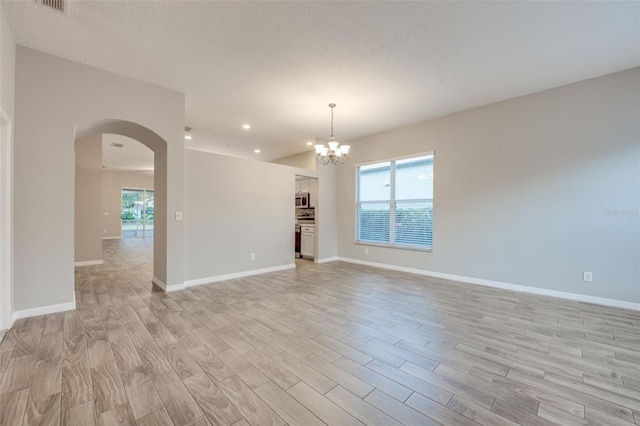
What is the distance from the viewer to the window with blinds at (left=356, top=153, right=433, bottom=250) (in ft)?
17.8

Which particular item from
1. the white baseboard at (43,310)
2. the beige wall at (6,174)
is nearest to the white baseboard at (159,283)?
the white baseboard at (43,310)

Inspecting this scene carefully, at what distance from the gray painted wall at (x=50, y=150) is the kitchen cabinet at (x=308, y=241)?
4.29 metres

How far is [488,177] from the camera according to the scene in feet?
14.9

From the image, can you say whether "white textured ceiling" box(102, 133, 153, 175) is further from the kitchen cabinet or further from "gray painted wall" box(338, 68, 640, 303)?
"gray painted wall" box(338, 68, 640, 303)

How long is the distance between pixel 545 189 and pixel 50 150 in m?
6.60

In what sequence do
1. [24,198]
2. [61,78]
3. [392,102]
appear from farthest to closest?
[392,102]
[61,78]
[24,198]

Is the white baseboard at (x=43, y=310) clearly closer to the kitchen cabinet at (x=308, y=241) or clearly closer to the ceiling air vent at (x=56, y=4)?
the ceiling air vent at (x=56, y=4)

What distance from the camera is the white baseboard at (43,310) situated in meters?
2.93

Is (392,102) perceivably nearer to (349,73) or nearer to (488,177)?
(349,73)

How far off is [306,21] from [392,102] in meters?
2.26

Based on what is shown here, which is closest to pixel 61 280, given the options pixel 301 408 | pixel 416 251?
pixel 301 408

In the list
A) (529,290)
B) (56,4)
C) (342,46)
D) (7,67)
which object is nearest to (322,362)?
(342,46)

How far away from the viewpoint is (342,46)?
293cm

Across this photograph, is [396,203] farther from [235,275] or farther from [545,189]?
[235,275]
